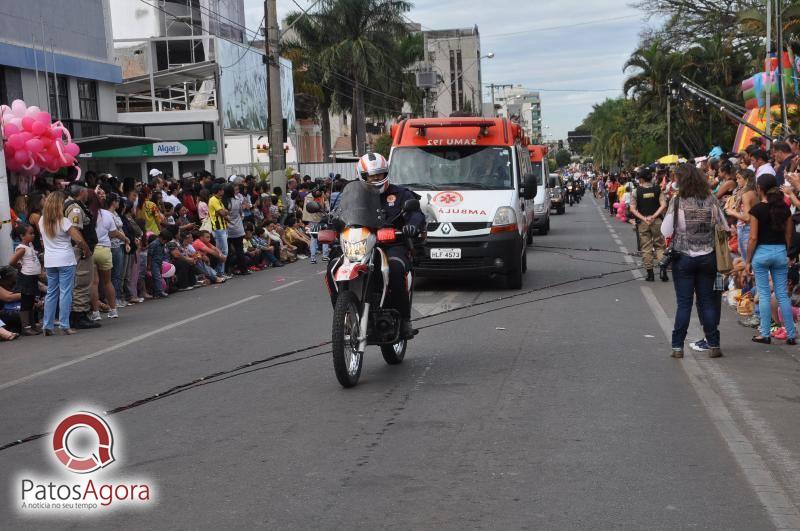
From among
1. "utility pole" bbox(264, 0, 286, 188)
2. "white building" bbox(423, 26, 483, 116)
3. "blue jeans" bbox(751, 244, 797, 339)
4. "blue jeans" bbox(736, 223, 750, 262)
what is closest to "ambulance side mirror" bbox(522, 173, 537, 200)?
"blue jeans" bbox(736, 223, 750, 262)

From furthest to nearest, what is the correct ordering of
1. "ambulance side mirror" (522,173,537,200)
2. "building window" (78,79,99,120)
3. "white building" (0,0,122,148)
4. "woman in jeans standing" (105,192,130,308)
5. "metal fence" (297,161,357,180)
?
"metal fence" (297,161,357,180) → "building window" (78,79,99,120) → "white building" (0,0,122,148) → "ambulance side mirror" (522,173,537,200) → "woman in jeans standing" (105,192,130,308)

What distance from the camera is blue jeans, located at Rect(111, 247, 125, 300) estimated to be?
604 inches

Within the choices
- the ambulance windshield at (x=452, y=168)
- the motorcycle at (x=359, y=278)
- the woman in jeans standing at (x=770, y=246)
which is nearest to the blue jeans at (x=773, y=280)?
the woman in jeans standing at (x=770, y=246)

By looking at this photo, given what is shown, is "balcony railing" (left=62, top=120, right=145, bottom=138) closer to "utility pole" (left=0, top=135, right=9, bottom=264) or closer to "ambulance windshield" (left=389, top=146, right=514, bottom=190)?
"utility pole" (left=0, top=135, right=9, bottom=264)

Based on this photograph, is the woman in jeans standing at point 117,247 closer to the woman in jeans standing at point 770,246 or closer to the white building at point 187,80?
the woman in jeans standing at point 770,246

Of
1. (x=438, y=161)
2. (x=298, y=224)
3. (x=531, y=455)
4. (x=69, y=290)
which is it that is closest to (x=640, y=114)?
(x=298, y=224)

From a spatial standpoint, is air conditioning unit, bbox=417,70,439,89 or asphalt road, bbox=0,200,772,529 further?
air conditioning unit, bbox=417,70,439,89

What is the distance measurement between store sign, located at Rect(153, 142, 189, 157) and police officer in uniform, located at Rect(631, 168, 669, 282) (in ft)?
91.2

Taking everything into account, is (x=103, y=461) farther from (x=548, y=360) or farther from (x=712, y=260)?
(x=712, y=260)

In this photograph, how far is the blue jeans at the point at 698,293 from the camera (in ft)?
31.8

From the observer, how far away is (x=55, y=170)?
17984 mm

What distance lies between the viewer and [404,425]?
7.16 metres

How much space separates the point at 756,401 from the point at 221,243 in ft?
44.6

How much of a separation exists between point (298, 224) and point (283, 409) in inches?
719
